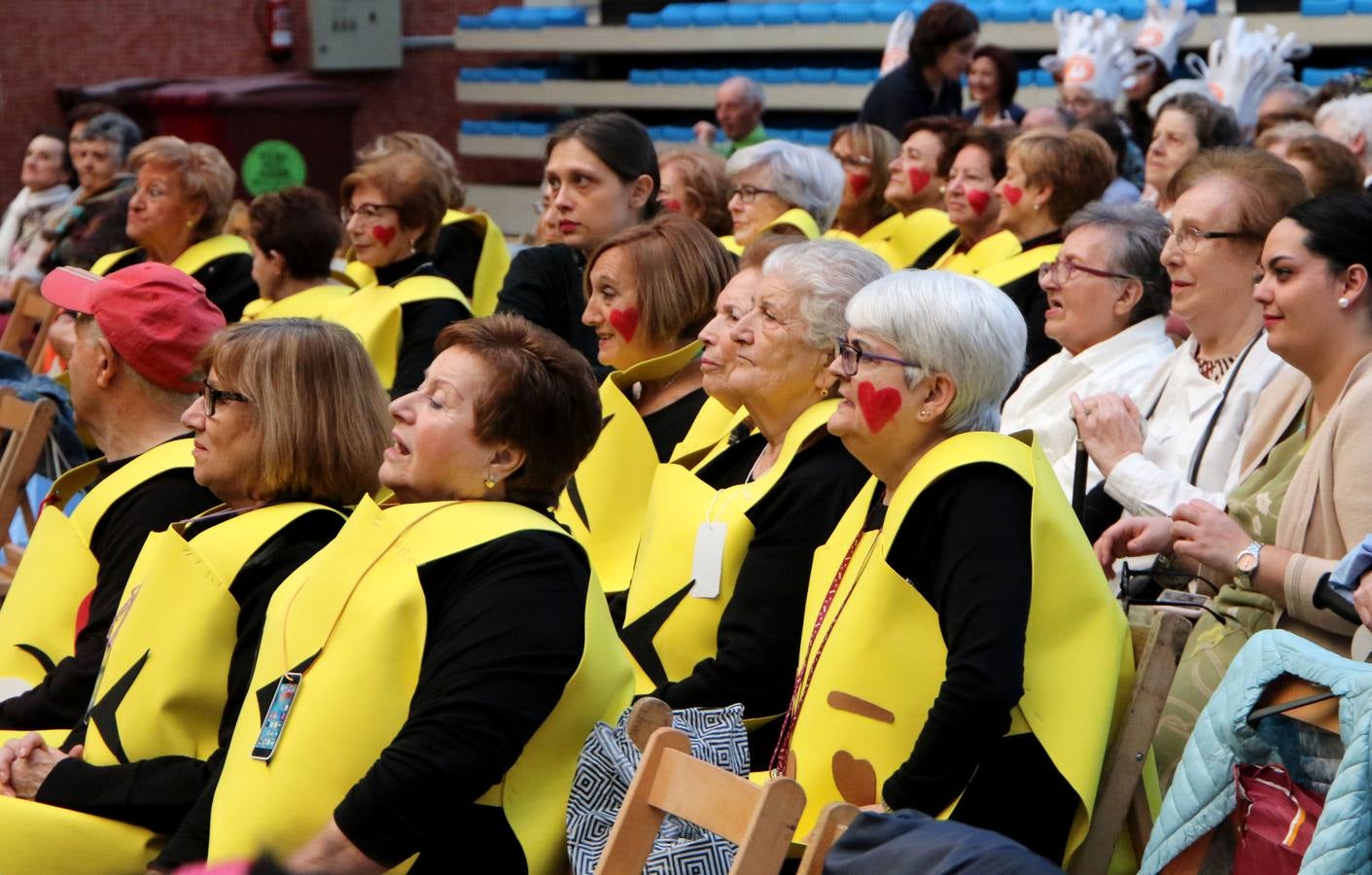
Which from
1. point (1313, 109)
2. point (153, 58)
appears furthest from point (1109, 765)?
point (153, 58)

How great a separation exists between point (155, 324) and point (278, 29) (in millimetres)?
12198

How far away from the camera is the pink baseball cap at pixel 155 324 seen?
3.04 metres

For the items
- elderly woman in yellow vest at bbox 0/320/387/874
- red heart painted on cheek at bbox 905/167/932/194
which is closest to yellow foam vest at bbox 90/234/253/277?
red heart painted on cheek at bbox 905/167/932/194

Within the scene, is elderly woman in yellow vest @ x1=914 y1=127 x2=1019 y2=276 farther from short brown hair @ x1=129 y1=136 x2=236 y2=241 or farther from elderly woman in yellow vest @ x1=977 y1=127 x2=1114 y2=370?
short brown hair @ x1=129 y1=136 x2=236 y2=241

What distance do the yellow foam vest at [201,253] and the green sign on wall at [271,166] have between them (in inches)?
282

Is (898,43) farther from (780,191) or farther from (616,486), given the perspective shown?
(616,486)

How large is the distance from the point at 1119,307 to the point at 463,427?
1.80 m

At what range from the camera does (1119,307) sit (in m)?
3.71

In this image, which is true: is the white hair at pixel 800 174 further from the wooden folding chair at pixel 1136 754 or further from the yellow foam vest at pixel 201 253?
the wooden folding chair at pixel 1136 754

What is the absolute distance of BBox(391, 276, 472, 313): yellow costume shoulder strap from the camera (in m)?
4.90

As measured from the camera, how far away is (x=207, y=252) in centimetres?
564

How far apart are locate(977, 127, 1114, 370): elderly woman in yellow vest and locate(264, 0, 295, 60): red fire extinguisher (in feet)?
36.2

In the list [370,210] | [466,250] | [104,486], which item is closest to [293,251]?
[370,210]

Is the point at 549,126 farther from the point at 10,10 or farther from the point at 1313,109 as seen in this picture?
the point at 1313,109
